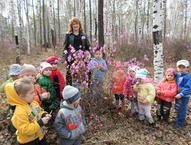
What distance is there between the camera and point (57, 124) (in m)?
1.67

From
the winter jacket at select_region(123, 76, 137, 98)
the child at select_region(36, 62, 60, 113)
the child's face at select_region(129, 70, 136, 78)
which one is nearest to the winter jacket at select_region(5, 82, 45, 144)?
the child at select_region(36, 62, 60, 113)

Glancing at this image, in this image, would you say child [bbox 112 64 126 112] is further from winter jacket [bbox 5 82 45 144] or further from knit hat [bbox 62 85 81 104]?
winter jacket [bbox 5 82 45 144]

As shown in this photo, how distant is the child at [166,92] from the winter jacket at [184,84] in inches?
3.4

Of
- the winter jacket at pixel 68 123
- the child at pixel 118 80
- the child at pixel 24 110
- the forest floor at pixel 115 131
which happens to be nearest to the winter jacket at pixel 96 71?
the child at pixel 118 80

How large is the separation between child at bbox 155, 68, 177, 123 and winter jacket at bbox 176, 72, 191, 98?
0.09 metres

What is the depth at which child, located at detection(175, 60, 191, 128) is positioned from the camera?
254 centimetres

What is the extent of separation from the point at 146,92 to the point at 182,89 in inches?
30.2

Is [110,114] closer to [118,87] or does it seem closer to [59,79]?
[118,87]

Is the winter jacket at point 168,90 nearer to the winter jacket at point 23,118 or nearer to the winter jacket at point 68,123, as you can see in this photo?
the winter jacket at point 68,123

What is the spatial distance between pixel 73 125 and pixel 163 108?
2.17m

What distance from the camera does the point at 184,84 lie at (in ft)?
8.48

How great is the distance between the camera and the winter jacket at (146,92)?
8.17 feet

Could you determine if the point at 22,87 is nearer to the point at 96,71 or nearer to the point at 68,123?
the point at 68,123

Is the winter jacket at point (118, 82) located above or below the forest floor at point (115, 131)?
above
